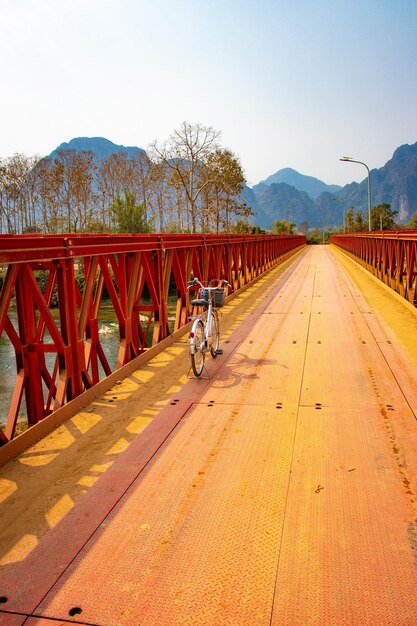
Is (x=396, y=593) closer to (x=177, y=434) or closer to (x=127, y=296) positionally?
(x=177, y=434)

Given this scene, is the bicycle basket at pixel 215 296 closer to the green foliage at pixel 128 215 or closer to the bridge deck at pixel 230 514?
the bridge deck at pixel 230 514

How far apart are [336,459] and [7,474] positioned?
2.17 meters

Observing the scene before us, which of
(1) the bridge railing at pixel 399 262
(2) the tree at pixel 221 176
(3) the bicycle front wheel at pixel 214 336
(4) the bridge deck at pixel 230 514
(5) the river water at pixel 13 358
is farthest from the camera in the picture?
(2) the tree at pixel 221 176

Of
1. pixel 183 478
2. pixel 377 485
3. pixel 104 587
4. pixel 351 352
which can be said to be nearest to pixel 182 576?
pixel 104 587

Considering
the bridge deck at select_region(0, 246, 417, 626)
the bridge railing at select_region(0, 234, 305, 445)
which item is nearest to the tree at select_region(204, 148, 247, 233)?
the bridge railing at select_region(0, 234, 305, 445)

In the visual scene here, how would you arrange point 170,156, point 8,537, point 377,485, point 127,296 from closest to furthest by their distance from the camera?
point 8,537
point 377,485
point 127,296
point 170,156

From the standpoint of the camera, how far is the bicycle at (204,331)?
203 inches

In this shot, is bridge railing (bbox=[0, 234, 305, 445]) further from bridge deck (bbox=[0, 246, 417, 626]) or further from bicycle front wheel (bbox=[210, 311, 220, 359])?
bicycle front wheel (bbox=[210, 311, 220, 359])

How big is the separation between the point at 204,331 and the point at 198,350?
0.41 meters

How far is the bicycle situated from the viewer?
5148 mm

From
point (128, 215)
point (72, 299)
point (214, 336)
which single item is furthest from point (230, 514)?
point (128, 215)

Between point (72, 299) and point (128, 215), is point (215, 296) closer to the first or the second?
point (72, 299)

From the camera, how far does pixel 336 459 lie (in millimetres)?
3326

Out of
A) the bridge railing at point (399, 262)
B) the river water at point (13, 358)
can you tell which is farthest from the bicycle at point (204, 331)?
the river water at point (13, 358)
